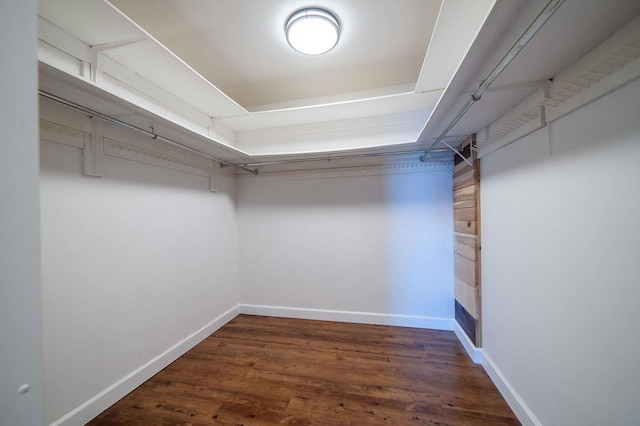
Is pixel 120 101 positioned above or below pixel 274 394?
above

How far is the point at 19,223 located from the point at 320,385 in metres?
2.03

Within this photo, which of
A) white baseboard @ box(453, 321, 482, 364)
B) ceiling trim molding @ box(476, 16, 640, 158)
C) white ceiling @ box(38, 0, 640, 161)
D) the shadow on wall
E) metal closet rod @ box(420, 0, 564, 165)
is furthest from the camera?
the shadow on wall

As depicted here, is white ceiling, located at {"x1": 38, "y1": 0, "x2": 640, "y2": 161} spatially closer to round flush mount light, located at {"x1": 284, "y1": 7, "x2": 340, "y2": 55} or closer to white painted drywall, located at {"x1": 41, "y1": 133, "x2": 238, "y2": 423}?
round flush mount light, located at {"x1": 284, "y1": 7, "x2": 340, "y2": 55}

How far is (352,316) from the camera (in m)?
2.84

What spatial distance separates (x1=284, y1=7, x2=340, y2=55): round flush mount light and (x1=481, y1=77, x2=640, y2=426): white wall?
1.54m

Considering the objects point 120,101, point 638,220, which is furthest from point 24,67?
point 638,220

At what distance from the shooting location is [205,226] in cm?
257

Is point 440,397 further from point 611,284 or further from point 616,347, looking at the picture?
point 611,284

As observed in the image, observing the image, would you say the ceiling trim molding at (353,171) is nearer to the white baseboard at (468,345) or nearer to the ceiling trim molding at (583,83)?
the ceiling trim molding at (583,83)

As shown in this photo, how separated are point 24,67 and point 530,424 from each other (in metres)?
2.79

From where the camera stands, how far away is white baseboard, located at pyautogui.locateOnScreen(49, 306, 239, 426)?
4.69 feet

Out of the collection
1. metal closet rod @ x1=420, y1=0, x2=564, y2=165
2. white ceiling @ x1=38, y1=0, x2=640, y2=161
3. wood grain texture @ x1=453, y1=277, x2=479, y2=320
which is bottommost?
wood grain texture @ x1=453, y1=277, x2=479, y2=320

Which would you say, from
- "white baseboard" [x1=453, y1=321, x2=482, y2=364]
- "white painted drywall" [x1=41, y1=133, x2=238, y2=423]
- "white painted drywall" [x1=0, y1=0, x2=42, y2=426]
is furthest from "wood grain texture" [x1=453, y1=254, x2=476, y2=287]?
"white painted drywall" [x1=41, y1=133, x2=238, y2=423]

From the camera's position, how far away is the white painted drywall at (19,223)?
1.73 ft
